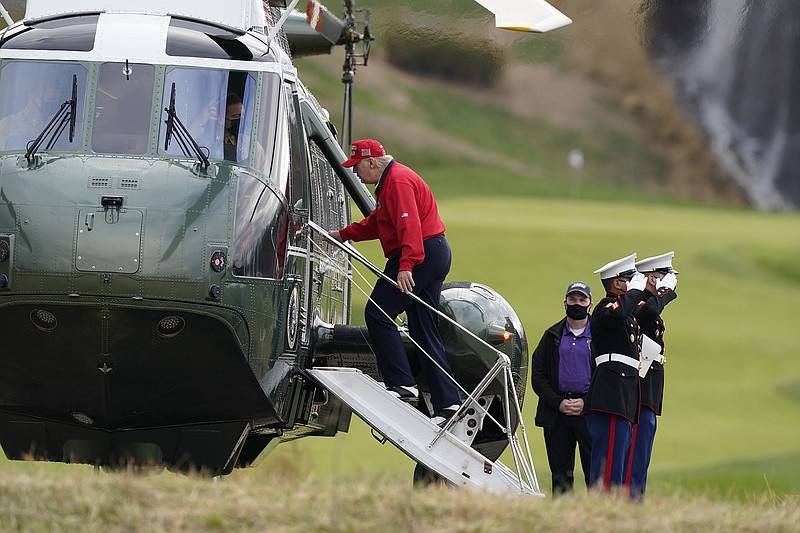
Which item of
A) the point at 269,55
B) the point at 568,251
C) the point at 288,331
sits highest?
the point at 269,55

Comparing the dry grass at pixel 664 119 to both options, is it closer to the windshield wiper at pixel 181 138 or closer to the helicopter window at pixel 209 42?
the helicopter window at pixel 209 42

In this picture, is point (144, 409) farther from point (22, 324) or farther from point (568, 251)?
point (568, 251)

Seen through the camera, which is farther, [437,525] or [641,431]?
[641,431]

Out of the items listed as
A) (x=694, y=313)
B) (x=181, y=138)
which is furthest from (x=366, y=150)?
(x=694, y=313)

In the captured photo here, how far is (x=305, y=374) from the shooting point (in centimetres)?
1112

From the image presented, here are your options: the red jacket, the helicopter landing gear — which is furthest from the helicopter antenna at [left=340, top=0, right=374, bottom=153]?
the helicopter landing gear

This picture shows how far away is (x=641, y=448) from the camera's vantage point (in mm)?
11156

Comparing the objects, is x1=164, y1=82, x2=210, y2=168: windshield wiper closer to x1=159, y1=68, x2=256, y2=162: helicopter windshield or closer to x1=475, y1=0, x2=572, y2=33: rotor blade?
x1=159, y1=68, x2=256, y2=162: helicopter windshield

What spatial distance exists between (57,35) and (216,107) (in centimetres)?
128

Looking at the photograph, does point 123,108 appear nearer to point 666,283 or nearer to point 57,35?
point 57,35

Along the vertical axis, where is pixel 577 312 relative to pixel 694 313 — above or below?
above

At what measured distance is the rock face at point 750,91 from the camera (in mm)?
23070

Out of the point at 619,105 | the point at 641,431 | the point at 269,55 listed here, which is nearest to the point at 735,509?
the point at 641,431

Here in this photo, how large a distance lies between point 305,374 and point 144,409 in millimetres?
1511
